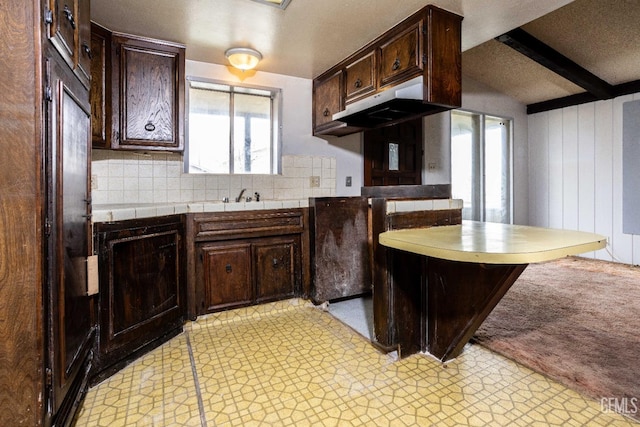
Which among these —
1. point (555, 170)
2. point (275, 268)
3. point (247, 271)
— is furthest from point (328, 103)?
point (555, 170)

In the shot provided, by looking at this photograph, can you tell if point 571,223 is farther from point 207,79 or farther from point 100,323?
point 100,323

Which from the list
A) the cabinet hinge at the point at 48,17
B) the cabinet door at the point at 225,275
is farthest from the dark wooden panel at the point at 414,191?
the cabinet hinge at the point at 48,17

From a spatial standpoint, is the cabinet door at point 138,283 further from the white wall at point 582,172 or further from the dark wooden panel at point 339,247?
the white wall at point 582,172

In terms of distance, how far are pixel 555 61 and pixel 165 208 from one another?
4391 millimetres

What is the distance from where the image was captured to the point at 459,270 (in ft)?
5.71

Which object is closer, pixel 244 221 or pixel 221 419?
pixel 221 419

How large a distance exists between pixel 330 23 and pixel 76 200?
6.42 ft

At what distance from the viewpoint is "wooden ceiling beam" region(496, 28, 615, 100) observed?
10.9 ft

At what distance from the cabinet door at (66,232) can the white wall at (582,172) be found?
5793mm

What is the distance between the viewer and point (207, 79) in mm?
2979

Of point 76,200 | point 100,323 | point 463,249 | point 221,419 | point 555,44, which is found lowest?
point 221,419

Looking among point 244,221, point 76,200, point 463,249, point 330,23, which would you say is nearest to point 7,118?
point 76,200

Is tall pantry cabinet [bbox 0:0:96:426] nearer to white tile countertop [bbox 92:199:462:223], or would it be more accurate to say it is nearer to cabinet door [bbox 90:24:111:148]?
white tile countertop [bbox 92:199:462:223]

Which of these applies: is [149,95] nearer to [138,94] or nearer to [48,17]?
[138,94]
